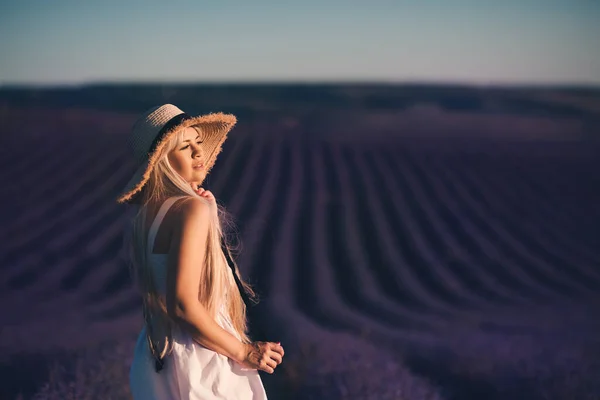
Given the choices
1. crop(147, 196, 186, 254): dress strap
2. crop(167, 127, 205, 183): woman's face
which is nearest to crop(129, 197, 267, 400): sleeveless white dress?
crop(147, 196, 186, 254): dress strap

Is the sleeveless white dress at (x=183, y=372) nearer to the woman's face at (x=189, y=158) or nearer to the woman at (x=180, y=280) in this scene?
the woman at (x=180, y=280)

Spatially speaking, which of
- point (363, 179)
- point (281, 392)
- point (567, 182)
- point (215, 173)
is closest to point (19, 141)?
point (215, 173)

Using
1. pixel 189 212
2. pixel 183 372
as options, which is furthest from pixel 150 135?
pixel 183 372

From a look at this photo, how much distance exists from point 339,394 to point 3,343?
2.34 metres

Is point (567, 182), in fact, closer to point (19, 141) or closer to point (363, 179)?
point (363, 179)

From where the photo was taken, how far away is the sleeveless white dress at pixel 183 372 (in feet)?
4.43

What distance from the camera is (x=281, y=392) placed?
3.84 metres

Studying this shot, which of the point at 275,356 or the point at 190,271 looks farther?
the point at 275,356

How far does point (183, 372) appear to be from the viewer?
1.36m

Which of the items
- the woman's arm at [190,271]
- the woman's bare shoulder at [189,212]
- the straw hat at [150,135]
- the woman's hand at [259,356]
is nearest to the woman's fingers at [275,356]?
the woman's hand at [259,356]

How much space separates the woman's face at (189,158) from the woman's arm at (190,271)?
16cm

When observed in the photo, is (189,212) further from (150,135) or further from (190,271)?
(150,135)

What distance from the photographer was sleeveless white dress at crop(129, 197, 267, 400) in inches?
53.2

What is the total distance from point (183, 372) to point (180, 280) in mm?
206
